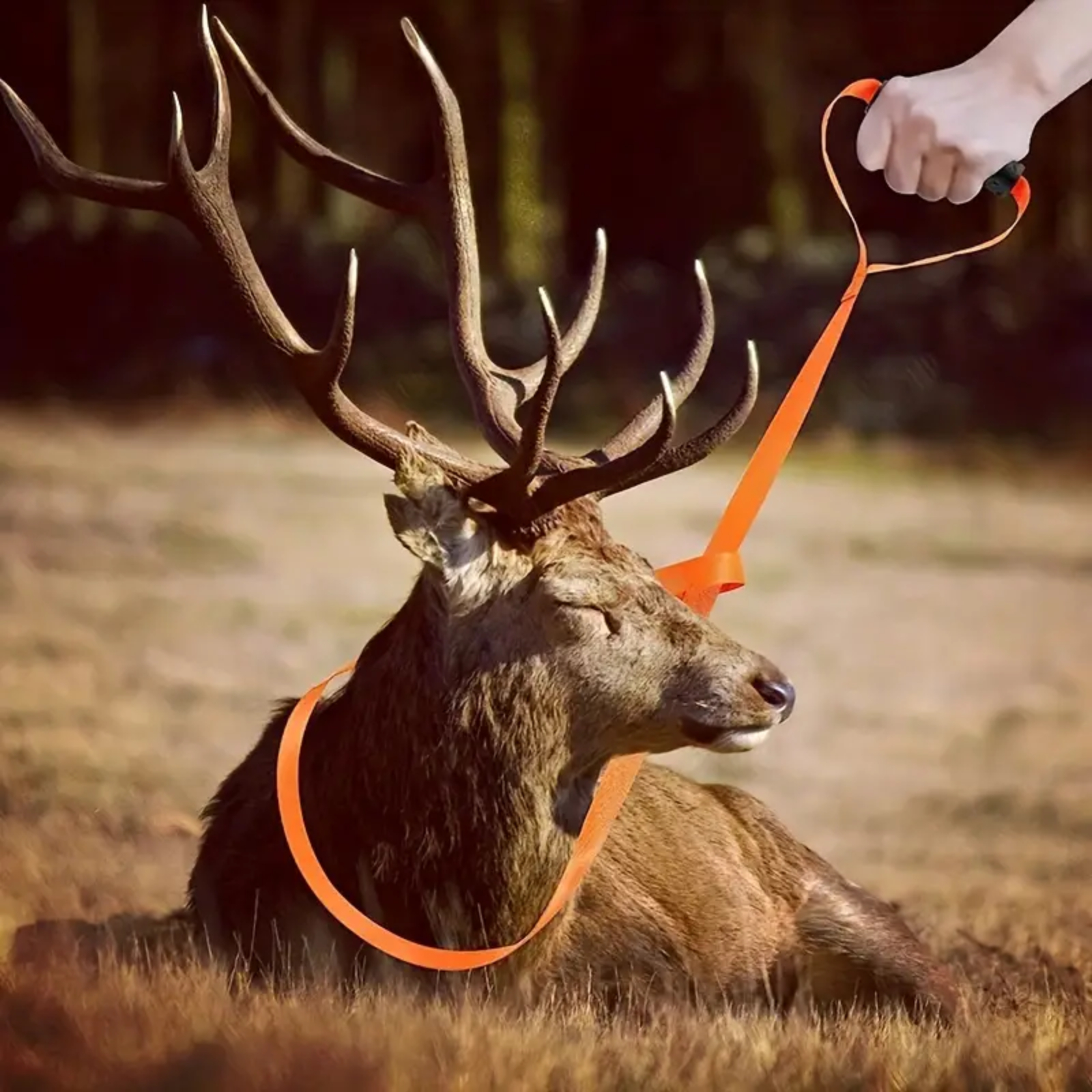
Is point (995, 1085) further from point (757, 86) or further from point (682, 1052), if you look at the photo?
point (757, 86)

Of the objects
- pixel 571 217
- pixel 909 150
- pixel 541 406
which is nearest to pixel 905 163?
pixel 909 150

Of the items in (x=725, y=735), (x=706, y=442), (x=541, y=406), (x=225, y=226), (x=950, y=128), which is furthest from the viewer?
(x=225, y=226)

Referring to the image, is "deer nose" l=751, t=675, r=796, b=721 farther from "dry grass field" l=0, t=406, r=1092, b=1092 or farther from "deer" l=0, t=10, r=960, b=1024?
"dry grass field" l=0, t=406, r=1092, b=1092

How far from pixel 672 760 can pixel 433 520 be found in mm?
2906

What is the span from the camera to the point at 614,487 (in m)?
3.68

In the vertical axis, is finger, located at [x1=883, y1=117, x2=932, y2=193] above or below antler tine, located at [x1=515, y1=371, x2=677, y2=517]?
above

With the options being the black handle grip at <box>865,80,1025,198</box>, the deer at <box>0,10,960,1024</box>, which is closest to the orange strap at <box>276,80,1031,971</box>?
the deer at <box>0,10,960,1024</box>

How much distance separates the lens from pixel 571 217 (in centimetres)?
1343

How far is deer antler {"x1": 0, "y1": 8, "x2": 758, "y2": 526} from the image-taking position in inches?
141

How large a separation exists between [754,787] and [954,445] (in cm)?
554

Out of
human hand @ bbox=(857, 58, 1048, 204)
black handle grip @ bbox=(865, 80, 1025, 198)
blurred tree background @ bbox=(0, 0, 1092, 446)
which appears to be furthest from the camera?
blurred tree background @ bbox=(0, 0, 1092, 446)

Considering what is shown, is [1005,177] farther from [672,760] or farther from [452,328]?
[672,760]

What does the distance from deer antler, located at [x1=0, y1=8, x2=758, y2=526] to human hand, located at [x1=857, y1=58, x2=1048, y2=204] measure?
0.51 m

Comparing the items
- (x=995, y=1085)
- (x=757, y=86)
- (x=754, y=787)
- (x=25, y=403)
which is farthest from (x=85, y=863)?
(x=757, y=86)
